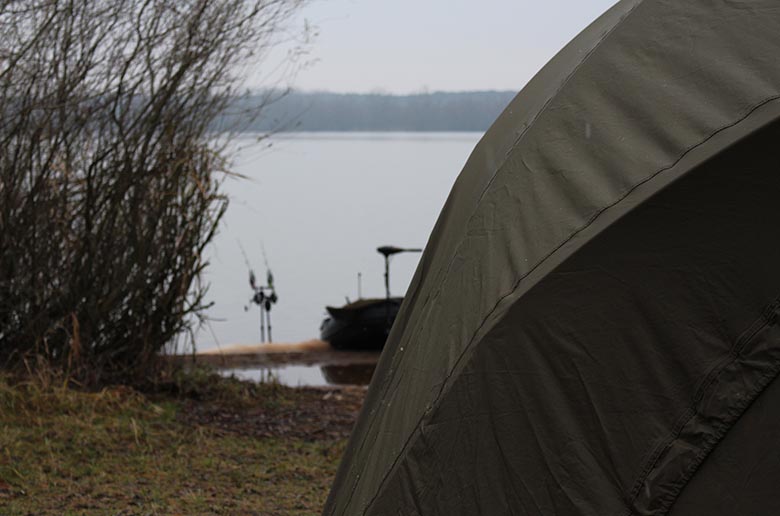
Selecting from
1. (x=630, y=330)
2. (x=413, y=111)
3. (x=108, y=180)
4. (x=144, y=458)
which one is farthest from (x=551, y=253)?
(x=413, y=111)

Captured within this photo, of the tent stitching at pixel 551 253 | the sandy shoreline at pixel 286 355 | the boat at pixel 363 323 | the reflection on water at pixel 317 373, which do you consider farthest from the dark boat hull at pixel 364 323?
the tent stitching at pixel 551 253

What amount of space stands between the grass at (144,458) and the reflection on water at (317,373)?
164 centimetres

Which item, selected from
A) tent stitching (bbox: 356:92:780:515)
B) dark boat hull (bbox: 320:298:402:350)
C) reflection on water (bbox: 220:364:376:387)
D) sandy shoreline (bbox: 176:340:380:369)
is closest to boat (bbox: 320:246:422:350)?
dark boat hull (bbox: 320:298:402:350)

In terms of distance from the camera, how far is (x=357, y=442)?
3.28 m

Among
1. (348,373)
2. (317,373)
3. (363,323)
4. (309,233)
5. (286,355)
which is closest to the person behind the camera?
(317,373)

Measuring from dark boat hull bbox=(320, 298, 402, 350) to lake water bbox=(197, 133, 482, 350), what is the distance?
4.48 feet

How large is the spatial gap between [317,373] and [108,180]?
10.7ft

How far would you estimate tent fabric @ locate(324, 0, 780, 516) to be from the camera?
244cm

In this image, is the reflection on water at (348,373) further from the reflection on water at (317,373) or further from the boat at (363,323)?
the boat at (363,323)

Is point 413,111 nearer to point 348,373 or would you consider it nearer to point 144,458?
point 348,373

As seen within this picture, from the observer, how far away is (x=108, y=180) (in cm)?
712

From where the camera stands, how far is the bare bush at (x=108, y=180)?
22.6ft

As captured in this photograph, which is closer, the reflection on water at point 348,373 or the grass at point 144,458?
the grass at point 144,458

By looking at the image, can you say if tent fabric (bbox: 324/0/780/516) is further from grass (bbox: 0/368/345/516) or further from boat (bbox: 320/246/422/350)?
boat (bbox: 320/246/422/350)
